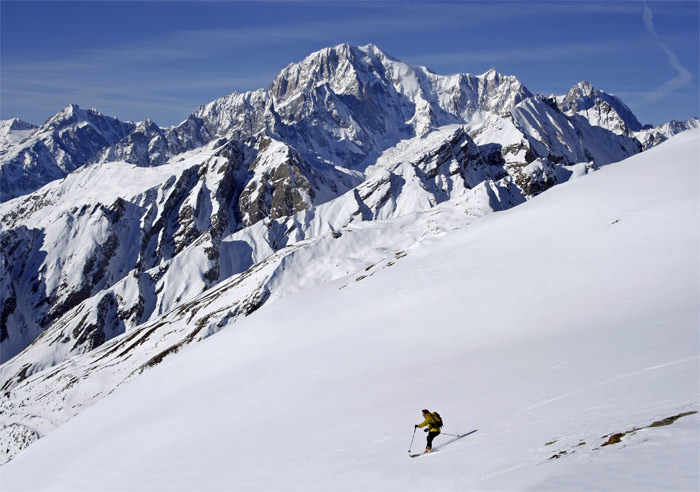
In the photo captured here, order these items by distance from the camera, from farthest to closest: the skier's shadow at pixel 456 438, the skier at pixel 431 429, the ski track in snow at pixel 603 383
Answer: the ski track in snow at pixel 603 383, the skier's shadow at pixel 456 438, the skier at pixel 431 429

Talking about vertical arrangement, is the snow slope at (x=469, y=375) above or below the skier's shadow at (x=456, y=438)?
→ above

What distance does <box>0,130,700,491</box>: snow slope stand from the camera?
14.6 m

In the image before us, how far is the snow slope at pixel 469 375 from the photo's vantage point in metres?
14.6

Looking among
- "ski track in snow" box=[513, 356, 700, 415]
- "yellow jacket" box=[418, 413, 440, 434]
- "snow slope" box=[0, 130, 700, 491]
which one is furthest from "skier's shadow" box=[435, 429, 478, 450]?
"ski track in snow" box=[513, 356, 700, 415]

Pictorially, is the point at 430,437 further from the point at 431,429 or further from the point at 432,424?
the point at 432,424

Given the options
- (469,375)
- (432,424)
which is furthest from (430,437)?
(469,375)

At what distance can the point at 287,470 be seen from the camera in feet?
63.0

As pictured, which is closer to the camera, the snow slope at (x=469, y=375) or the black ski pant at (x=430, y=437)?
the snow slope at (x=469, y=375)

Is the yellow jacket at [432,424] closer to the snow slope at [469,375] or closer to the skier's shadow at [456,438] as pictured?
the skier's shadow at [456,438]

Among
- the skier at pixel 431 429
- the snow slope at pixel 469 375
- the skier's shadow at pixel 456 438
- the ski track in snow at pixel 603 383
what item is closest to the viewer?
the snow slope at pixel 469 375

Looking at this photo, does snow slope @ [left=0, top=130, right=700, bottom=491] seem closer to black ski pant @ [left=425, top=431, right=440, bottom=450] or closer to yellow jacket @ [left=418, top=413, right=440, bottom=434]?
black ski pant @ [left=425, top=431, right=440, bottom=450]

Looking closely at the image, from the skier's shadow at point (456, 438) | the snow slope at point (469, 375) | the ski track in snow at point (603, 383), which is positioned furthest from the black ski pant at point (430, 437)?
the ski track in snow at point (603, 383)

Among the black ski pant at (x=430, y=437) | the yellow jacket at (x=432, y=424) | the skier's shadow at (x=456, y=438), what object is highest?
the yellow jacket at (x=432, y=424)

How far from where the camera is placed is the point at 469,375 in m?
24.4
